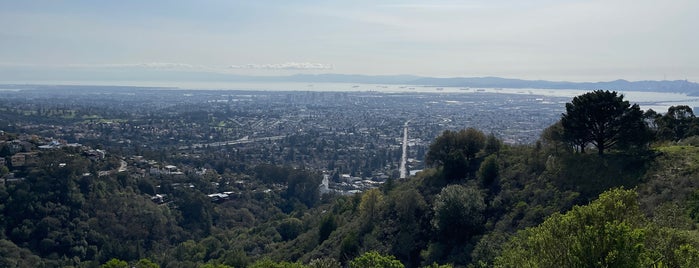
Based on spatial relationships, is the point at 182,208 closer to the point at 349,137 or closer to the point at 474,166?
the point at 474,166

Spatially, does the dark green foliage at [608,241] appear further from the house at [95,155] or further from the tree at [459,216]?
the house at [95,155]

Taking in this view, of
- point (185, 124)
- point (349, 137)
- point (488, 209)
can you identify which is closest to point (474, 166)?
point (488, 209)

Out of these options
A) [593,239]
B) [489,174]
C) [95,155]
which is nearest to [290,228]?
[489,174]

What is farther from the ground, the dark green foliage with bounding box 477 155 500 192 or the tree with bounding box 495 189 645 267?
the tree with bounding box 495 189 645 267

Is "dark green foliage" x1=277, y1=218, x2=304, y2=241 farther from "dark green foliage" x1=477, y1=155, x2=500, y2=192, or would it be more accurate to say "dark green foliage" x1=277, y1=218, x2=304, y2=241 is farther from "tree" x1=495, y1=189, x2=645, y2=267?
"tree" x1=495, y1=189, x2=645, y2=267

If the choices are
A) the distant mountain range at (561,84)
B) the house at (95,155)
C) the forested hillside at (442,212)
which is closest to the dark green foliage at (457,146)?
the forested hillside at (442,212)

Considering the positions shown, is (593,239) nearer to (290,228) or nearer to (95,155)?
(290,228)

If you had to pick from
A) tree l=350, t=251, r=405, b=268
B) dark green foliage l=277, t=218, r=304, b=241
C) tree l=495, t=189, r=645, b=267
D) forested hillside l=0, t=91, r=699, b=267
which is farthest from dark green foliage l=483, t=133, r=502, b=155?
tree l=495, t=189, r=645, b=267
